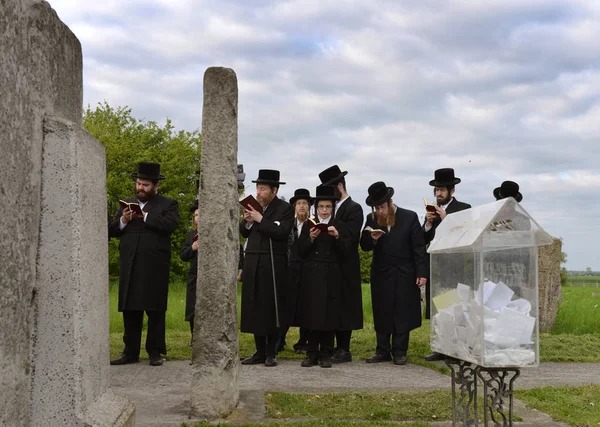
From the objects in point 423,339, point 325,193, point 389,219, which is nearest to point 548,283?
point 423,339

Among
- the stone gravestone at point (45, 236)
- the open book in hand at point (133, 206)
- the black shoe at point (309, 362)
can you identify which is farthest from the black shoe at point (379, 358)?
the stone gravestone at point (45, 236)

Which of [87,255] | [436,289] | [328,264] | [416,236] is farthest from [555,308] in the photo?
[87,255]

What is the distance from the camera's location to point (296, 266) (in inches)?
396

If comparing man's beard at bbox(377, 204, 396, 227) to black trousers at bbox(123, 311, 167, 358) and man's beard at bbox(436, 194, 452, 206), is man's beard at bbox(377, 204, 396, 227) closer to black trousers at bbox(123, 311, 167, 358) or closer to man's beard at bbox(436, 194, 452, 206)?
man's beard at bbox(436, 194, 452, 206)

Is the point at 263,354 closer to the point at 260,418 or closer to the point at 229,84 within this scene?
the point at 260,418

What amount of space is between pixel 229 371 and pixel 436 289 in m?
1.91

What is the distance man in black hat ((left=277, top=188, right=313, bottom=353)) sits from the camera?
9500 millimetres

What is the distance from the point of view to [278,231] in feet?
27.6

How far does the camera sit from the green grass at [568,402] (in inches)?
236

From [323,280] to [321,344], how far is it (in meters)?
0.81

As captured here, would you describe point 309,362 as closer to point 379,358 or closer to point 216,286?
point 379,358

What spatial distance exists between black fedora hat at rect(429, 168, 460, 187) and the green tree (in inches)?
863

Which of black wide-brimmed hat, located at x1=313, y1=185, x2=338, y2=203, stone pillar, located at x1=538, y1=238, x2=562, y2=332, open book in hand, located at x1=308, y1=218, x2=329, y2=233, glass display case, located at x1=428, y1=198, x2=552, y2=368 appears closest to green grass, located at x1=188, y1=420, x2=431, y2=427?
glass display case, located at x1=428, y1=198, x2=552, y2=368

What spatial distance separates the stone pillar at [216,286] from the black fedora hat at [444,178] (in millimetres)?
4280
